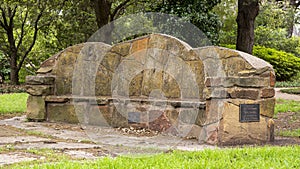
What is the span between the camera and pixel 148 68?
704 cm

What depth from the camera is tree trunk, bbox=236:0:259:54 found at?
38.0ft

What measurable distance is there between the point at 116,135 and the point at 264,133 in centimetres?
207

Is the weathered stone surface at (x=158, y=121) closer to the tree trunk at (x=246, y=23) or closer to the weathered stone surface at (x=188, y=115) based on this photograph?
the weathered stone surface at (x=188, y=115)

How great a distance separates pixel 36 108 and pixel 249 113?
394cm

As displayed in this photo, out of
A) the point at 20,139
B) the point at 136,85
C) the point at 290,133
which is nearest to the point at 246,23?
the point at 290,133

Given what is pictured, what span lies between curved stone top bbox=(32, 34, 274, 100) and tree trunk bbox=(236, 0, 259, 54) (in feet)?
17.3

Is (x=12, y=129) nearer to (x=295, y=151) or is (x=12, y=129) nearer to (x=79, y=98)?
(x=79, y=98)

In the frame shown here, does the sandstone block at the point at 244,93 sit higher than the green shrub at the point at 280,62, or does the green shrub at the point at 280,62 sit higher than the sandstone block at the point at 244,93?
the green shrub at the point at 280,62

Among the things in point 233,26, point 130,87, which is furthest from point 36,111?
point 233,26

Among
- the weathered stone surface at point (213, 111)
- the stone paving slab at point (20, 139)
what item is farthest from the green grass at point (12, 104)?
the weathered stone surface at point (213, 111)

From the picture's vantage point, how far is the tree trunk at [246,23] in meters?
11.6

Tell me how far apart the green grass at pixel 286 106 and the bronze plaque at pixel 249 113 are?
385 cm

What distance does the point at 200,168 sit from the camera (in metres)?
3.77

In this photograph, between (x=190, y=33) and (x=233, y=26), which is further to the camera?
(x=233, y=26)
